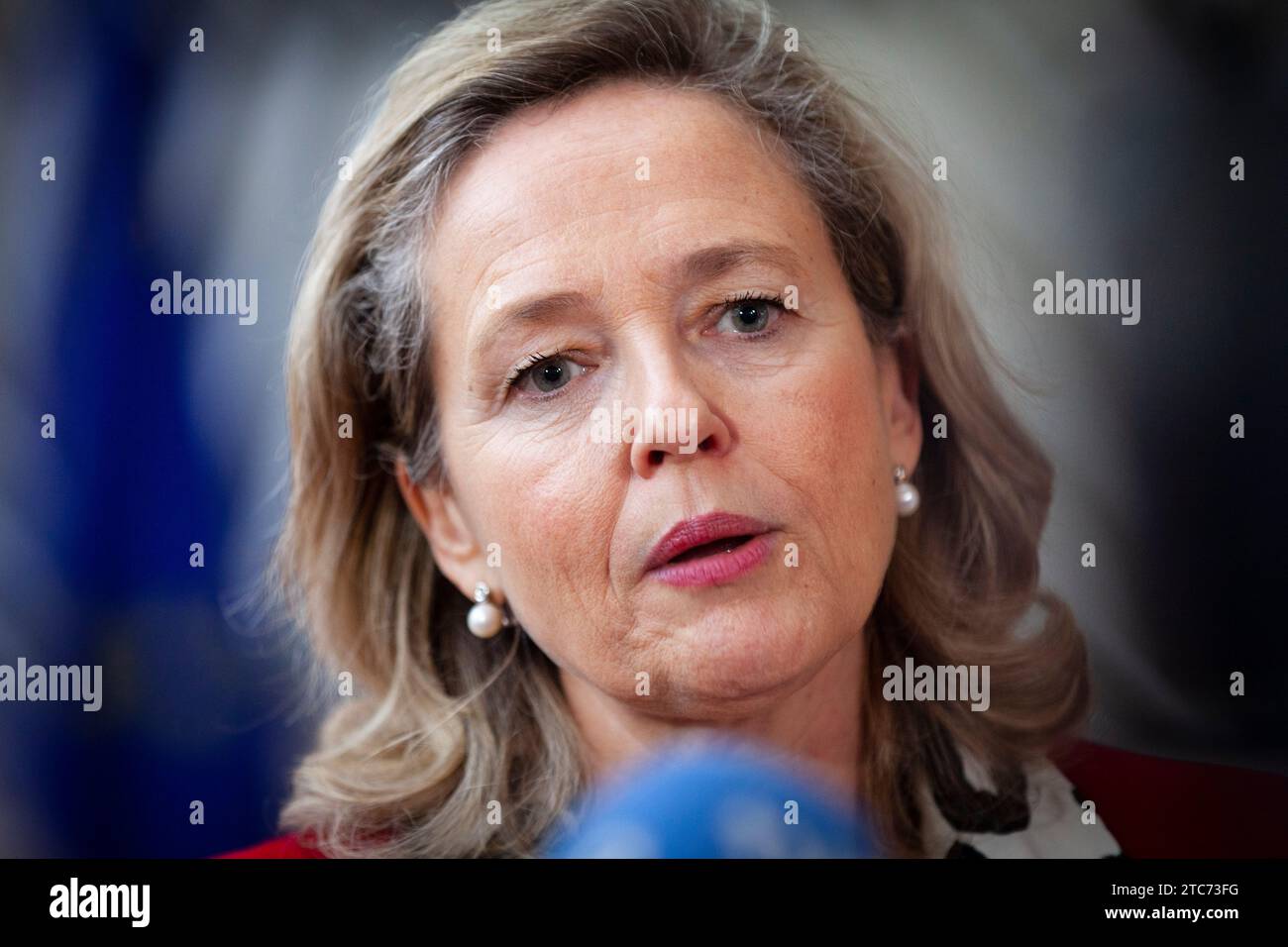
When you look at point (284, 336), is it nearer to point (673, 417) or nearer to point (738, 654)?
point (673, 417)

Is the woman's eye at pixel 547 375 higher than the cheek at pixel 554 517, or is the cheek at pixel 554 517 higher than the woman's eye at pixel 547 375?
the woman's eye at pixel 547 375

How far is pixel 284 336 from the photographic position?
1.74m

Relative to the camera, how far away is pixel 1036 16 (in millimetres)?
1687

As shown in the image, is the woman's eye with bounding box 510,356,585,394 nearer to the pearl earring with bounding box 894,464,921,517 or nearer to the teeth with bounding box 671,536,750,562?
the teeth with bounding box 671,536,750,562

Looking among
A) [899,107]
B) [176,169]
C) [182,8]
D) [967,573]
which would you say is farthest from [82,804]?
[899,107]

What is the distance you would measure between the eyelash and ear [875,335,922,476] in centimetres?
18

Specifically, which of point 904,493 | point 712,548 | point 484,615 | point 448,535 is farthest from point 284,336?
point 904,493

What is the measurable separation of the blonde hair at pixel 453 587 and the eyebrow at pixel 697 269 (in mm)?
132

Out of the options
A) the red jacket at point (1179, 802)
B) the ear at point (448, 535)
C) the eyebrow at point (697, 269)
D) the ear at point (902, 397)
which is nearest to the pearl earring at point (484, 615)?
the ear at point (448, 535)

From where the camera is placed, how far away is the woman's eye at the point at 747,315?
155 cm

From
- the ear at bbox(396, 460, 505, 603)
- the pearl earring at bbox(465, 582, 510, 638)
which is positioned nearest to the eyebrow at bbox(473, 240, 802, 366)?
the ear at bbox(396, 460, 505, 603)

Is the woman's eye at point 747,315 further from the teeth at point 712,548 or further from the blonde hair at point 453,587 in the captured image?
the teeth at point 712,548
